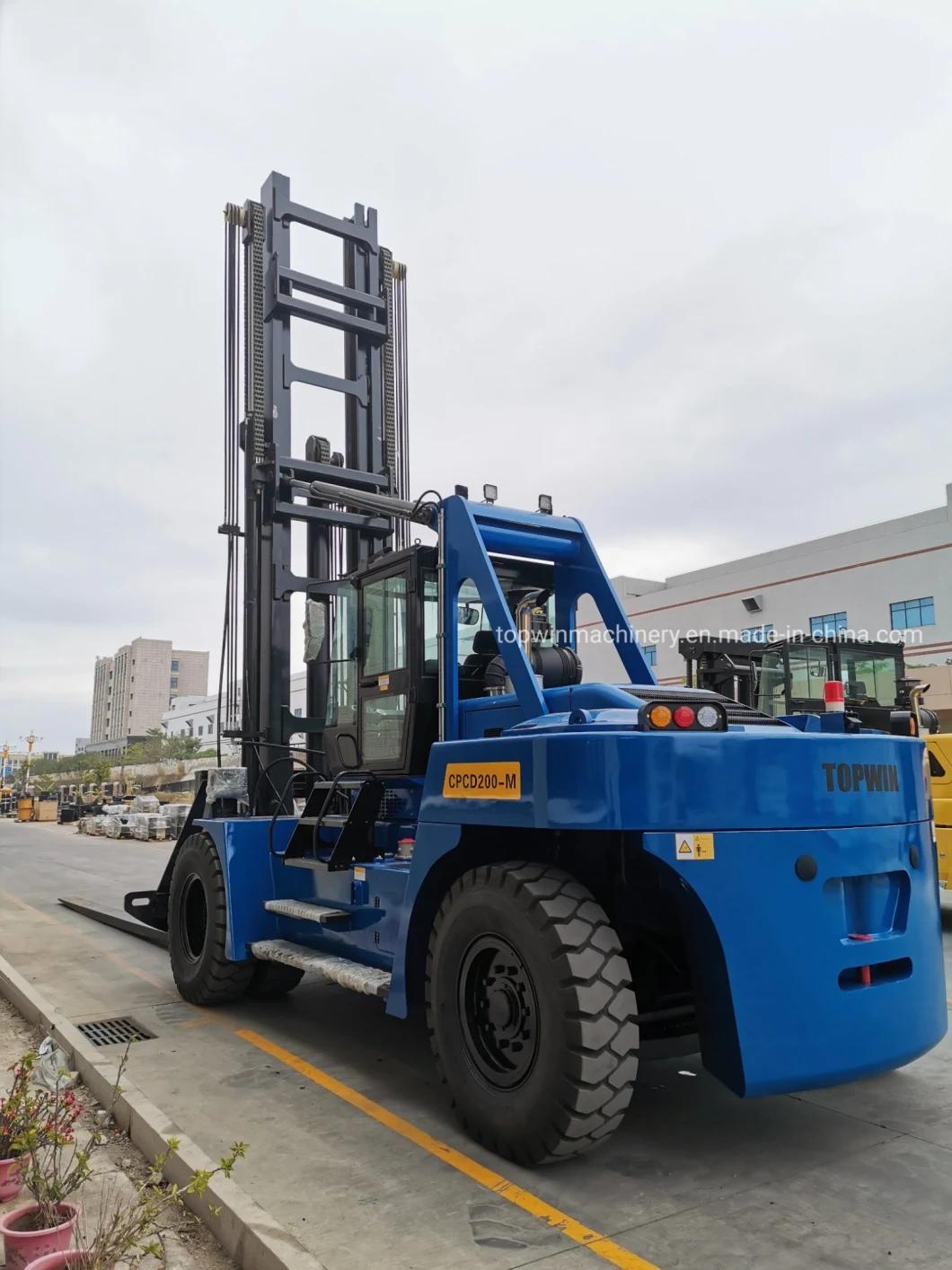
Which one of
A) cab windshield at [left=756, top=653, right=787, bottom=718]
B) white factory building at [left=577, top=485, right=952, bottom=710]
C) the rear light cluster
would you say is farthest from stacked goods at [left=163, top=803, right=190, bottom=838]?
the rear light cluster

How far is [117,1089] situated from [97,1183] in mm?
433

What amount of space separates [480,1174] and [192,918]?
12.4 ft

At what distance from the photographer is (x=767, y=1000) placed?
11.7 feet

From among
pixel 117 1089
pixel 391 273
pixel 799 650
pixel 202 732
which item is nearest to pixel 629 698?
pixel 117 1089

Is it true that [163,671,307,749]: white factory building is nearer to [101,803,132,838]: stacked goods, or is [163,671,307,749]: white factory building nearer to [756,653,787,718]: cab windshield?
[101,803,132,838]: stacked goods

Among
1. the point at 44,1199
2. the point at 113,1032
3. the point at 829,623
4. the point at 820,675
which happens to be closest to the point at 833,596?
the point at 829,623

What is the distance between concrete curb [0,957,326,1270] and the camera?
308 cm

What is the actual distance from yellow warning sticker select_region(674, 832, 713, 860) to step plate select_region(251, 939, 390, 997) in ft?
6.31

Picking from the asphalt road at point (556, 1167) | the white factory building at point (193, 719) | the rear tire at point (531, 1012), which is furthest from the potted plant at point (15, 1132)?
the white factory building at point (193, 719)

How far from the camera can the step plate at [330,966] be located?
4.91m

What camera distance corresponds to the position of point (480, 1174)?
12.7 feet

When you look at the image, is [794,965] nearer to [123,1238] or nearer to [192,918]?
[123,1238]

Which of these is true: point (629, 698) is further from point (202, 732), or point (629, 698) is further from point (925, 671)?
point (202, 732)

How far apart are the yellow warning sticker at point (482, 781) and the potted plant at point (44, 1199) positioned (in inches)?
75.8
